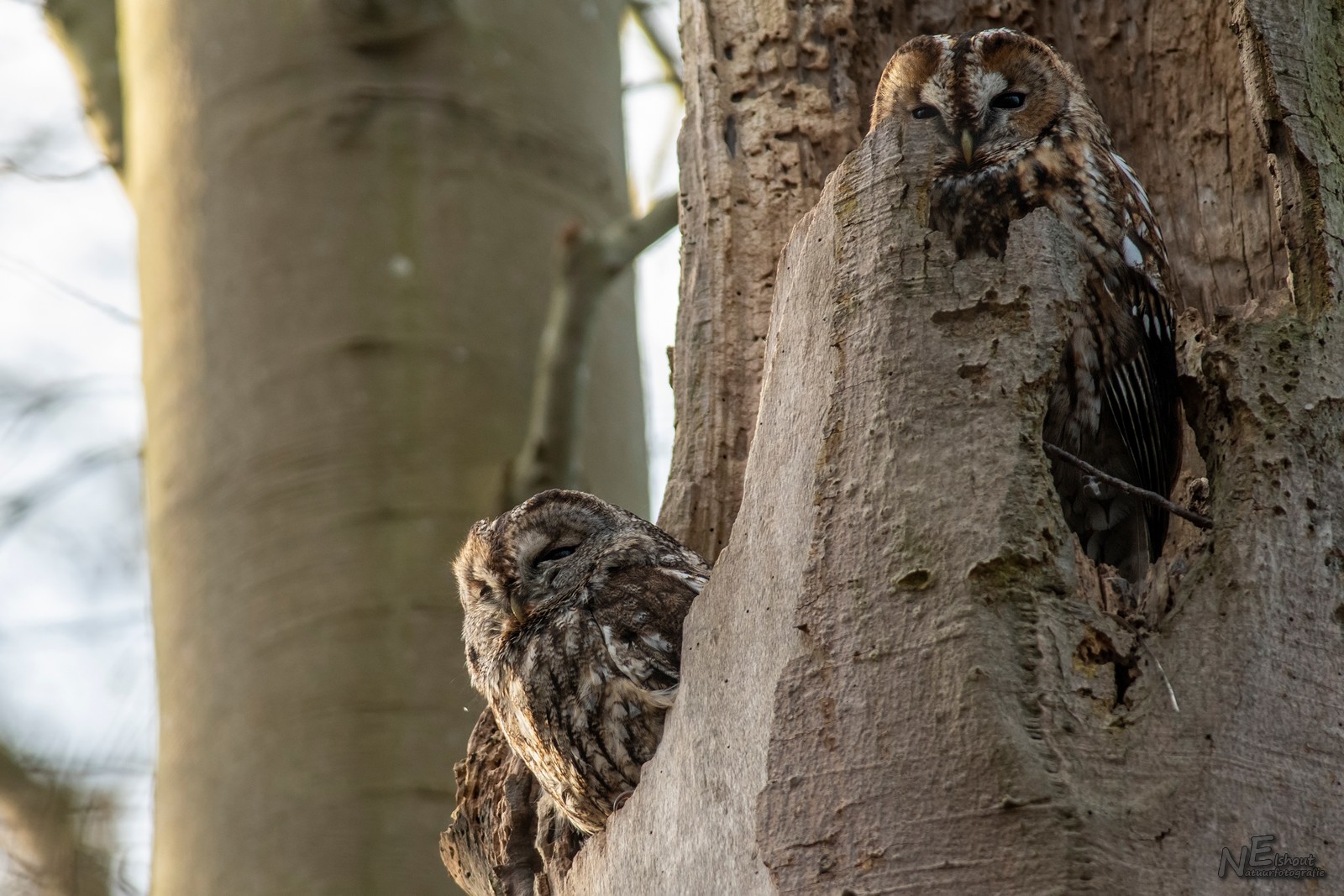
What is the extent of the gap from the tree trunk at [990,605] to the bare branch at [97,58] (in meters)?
3.36

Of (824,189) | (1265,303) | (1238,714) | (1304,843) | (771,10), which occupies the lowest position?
(1304,843)

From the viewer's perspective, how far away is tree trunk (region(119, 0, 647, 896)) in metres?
3.67

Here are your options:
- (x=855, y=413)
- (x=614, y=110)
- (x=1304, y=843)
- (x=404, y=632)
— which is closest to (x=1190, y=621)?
(x=1304, y=843)

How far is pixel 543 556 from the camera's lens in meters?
3.08

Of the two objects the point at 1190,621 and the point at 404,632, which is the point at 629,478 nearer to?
the point at 404,632

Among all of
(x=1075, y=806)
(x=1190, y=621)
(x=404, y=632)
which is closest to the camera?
(x=1075, y=806)

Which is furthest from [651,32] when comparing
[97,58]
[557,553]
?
[557,553]

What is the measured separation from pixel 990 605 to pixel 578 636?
98cm

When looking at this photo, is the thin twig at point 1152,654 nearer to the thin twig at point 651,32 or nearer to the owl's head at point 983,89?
the owl's head at point 983,89

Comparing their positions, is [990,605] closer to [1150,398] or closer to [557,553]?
[1150,398]

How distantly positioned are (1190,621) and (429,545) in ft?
7.60

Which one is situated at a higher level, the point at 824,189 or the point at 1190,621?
the point at 824,189

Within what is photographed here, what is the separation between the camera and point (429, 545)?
3.87 metres

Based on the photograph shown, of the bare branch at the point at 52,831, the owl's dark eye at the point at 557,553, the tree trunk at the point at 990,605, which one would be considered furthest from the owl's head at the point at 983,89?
the bare branch at the point at 52,831
